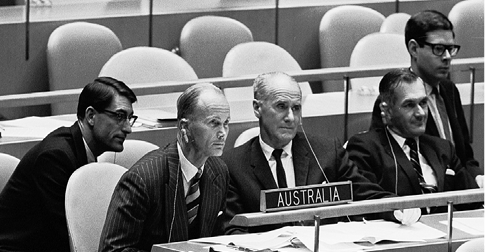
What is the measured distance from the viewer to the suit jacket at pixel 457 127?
11.7 feet

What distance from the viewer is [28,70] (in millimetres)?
4289

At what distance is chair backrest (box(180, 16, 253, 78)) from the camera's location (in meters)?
4.52

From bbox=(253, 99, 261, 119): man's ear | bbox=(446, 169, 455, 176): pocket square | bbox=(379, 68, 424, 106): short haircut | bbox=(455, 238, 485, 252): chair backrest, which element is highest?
bbox=(379, 68, 424, 106): short haircut

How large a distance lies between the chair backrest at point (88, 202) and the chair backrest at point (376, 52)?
6.02ft

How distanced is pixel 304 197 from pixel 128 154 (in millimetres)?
1004

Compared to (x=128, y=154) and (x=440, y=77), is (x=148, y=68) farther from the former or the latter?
(x=440, y=77)

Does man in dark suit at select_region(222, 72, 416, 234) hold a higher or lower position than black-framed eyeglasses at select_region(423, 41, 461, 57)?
lower

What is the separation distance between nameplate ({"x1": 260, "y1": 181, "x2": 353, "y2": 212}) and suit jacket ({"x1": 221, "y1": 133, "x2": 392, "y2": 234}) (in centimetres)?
59

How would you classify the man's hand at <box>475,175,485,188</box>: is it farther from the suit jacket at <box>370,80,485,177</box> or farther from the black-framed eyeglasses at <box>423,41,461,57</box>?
the black-framed eyeglasses at <box>423,41,461,57</box>

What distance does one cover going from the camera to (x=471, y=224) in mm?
2734

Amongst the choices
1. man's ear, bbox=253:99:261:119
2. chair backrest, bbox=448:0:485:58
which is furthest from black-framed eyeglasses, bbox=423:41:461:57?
chair backrest, bbox=448:0:485:58

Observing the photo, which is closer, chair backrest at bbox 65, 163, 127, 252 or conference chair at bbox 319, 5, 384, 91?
chair backrest at bbox 65, 163, 127, 252

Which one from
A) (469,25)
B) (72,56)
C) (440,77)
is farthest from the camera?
(469,25)

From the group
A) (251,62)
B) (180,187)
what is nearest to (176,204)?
(180,187)
